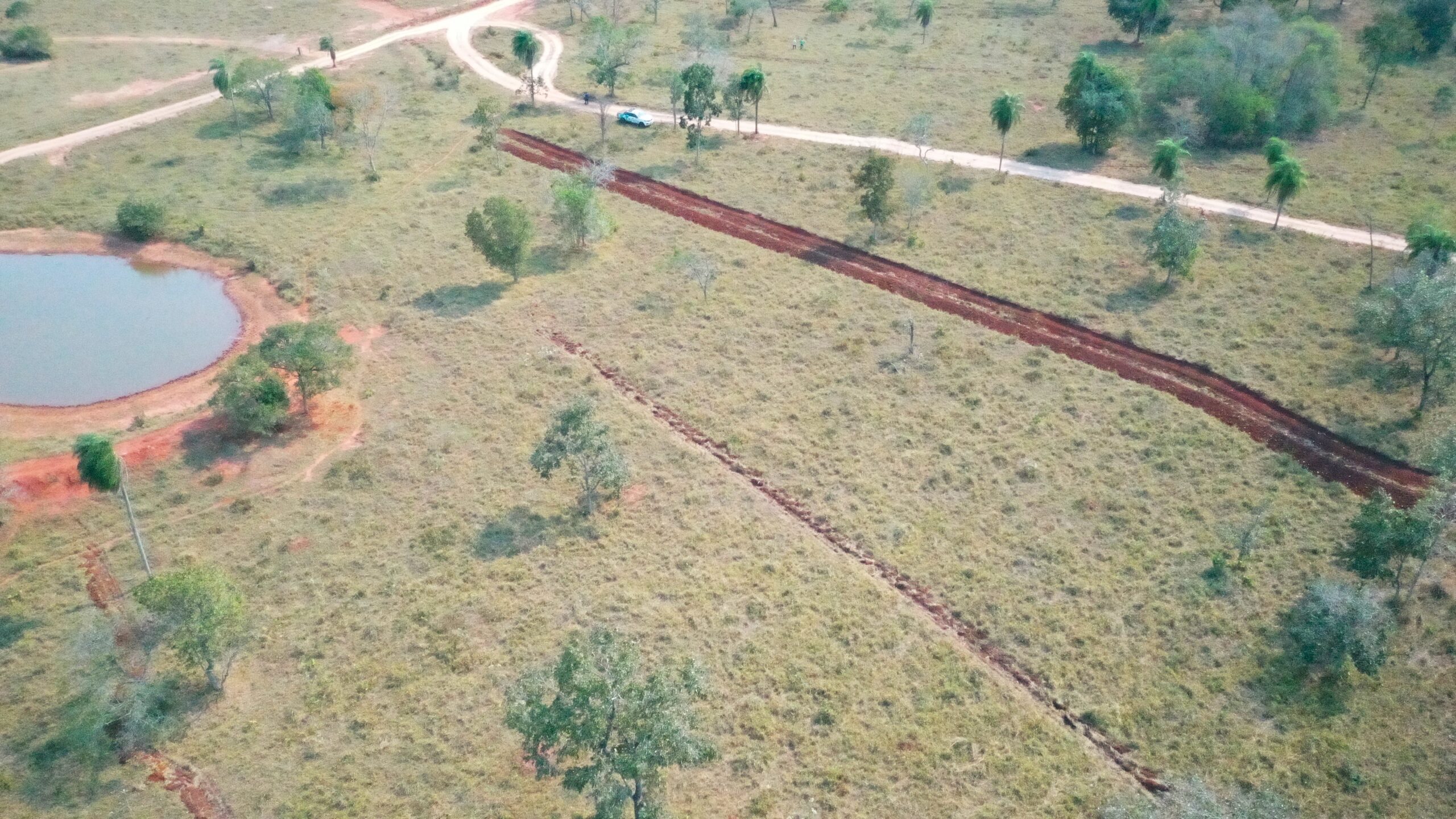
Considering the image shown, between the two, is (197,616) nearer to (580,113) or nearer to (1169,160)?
(580,113)

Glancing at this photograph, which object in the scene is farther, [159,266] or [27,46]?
[27,46]

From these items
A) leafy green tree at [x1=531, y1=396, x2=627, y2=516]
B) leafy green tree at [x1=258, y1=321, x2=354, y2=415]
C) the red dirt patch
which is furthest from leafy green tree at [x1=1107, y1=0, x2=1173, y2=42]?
leafy green tree at [x1=258, y1=321, x2=354, y2=415]

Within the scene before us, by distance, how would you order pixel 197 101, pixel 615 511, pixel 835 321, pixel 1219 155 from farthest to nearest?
1. pixel 197 101
2. pixel 1219 155
3. pixel 835 321
4. pixel 615 511

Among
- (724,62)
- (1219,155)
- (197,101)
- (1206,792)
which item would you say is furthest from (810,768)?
(197,101)

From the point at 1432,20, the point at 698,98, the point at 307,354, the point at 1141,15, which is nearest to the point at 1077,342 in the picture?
the point at 698,98

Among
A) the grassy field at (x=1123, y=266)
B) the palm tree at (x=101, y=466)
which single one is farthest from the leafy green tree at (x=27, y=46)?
the palm tree at (x=101, y=466)

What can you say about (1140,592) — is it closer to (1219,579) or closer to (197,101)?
(1219,579)

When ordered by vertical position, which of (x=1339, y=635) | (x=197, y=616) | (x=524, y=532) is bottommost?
(x=524, y=532)
